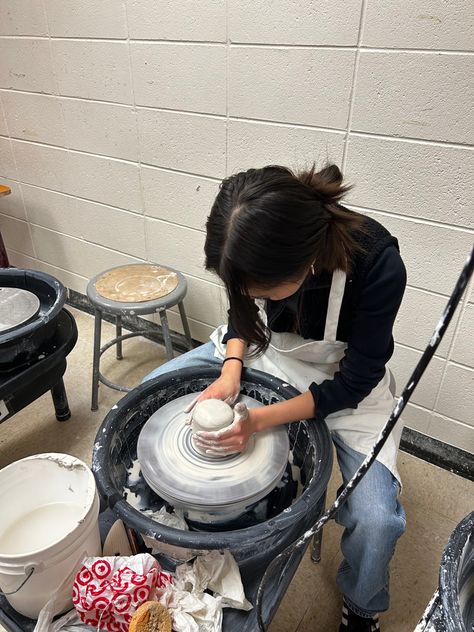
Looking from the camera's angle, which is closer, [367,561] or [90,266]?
[367,561]

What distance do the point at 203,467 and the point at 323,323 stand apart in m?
0.40

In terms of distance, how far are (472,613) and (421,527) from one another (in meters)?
0.63

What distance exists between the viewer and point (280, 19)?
1271 mm

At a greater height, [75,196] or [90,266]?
[75,196]

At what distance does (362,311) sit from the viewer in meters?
0.91

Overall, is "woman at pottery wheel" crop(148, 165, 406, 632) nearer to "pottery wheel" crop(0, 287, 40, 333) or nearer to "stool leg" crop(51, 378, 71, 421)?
"pottery wheel" crop(0, 287, 40, 333)

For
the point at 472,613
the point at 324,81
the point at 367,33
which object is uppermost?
the point at 367,33

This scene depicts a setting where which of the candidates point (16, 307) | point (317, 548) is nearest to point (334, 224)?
point (317, 548)

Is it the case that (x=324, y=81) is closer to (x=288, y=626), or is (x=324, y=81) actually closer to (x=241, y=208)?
(x=241, y=208)

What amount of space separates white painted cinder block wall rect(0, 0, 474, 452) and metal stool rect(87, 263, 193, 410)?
22 cm

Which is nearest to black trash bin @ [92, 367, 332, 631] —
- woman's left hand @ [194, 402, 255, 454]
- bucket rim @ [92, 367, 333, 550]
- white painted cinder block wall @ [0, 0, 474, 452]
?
bucket rim @ [92, 367, 333, 550]

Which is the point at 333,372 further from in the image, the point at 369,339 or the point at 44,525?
the point at 44,525

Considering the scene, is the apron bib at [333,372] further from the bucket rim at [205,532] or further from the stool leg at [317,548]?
the stool leg at [317,548]

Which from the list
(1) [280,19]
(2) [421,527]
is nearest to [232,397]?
(2) [421,527]
